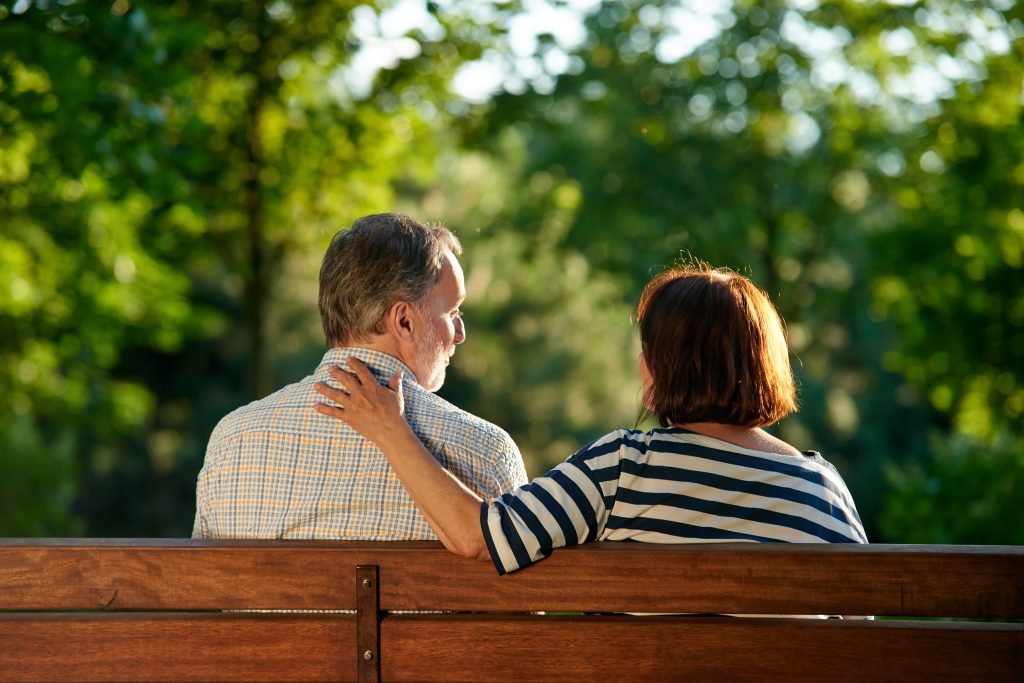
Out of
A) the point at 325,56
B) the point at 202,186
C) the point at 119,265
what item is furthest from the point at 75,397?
the point at 325,56

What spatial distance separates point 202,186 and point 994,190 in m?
7.27

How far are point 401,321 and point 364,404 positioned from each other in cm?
36

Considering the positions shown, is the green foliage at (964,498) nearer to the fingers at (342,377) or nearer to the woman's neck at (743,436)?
the woman's neck at (743,436)

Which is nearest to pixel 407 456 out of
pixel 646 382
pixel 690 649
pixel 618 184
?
pixel 646 382

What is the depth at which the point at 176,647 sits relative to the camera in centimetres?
223

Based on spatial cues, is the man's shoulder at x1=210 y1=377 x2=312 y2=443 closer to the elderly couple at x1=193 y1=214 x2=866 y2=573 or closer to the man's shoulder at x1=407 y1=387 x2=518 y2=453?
the elderly couple at x1=193 y1=214 x2=866 y2=573

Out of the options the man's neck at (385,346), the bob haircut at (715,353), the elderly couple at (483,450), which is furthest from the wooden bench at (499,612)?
the man's neck at (385,346)

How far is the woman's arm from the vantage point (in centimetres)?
215

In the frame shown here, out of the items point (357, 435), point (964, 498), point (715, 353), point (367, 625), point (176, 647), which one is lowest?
point (964, 498)

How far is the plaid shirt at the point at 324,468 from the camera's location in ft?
7.92

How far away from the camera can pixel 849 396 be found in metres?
24.4

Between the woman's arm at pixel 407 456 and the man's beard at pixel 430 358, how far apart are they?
8.8 inches

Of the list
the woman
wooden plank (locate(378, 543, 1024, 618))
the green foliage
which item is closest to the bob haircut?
the woman

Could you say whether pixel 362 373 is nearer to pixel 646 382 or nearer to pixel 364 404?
pixel 364 404
